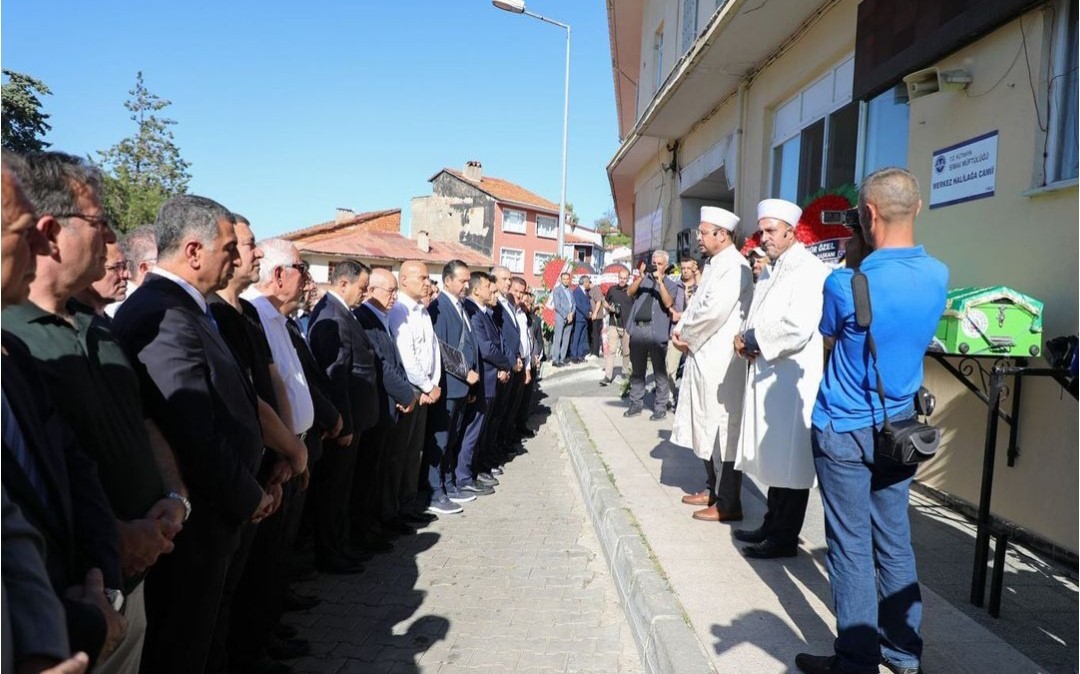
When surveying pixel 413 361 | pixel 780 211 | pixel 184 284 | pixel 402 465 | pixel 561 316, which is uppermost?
pixel 780 211

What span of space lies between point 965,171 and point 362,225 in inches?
1918

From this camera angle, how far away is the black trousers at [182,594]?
8.27ft

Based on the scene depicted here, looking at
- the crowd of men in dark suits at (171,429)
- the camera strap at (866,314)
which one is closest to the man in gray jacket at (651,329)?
the crowd of men in dark suits at (171,429)

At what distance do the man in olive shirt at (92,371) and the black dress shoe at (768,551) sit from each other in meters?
3.33

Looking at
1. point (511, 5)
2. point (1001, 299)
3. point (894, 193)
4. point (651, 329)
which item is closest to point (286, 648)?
point (894, 193)

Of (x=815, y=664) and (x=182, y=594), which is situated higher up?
(x=182, y=594)

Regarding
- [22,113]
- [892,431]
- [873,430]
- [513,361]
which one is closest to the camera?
[892,431]

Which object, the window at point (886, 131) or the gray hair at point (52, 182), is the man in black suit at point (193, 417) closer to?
the gray hair at point (52, 182)

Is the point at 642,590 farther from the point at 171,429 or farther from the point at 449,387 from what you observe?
the point at 449,387

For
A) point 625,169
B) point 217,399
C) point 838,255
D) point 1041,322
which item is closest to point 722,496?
point 1041,322

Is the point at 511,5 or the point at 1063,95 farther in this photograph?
the point at 511,5

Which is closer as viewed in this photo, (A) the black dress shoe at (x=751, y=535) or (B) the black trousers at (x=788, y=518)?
(B) the black trousers at (x=788, y=518)

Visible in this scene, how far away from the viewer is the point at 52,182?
6.29 ft

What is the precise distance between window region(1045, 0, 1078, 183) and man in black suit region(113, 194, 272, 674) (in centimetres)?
450
